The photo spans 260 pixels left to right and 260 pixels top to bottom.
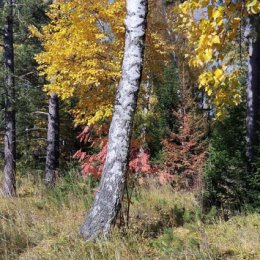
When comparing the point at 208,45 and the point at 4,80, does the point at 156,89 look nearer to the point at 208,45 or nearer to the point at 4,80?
the point at 4,80

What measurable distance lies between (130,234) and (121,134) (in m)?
1.21

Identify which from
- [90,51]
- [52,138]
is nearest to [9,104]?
[52,138]

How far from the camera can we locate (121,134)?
4.73m

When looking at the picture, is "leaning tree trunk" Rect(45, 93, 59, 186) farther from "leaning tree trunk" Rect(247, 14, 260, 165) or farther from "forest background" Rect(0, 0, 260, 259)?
"leaning tree trunk" Rect(247, 14, 260, 165)

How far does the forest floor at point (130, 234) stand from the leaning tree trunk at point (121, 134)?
24cm

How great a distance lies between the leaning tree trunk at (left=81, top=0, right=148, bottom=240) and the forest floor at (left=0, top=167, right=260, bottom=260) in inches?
9.4

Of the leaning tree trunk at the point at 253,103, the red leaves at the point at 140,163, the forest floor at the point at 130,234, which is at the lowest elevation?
the forest floor at the point at 130,234

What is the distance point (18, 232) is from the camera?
16.1 ft

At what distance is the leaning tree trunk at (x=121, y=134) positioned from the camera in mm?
4613

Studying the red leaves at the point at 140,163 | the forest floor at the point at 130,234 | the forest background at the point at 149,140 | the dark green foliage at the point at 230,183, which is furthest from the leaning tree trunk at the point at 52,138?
the dark green foliage at the point at 230,183

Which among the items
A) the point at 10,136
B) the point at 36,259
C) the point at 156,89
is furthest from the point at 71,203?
the point at 156,89

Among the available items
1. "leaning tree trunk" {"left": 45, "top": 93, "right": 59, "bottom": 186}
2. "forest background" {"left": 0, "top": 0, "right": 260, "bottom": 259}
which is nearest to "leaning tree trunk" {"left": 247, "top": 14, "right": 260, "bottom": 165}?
"forest background" {"left": 0, "top": 0, "right": 260, "bottom": 259}

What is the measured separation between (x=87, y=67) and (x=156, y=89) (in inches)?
288

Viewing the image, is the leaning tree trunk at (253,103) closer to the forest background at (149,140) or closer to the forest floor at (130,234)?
the forest background at (149,140)
